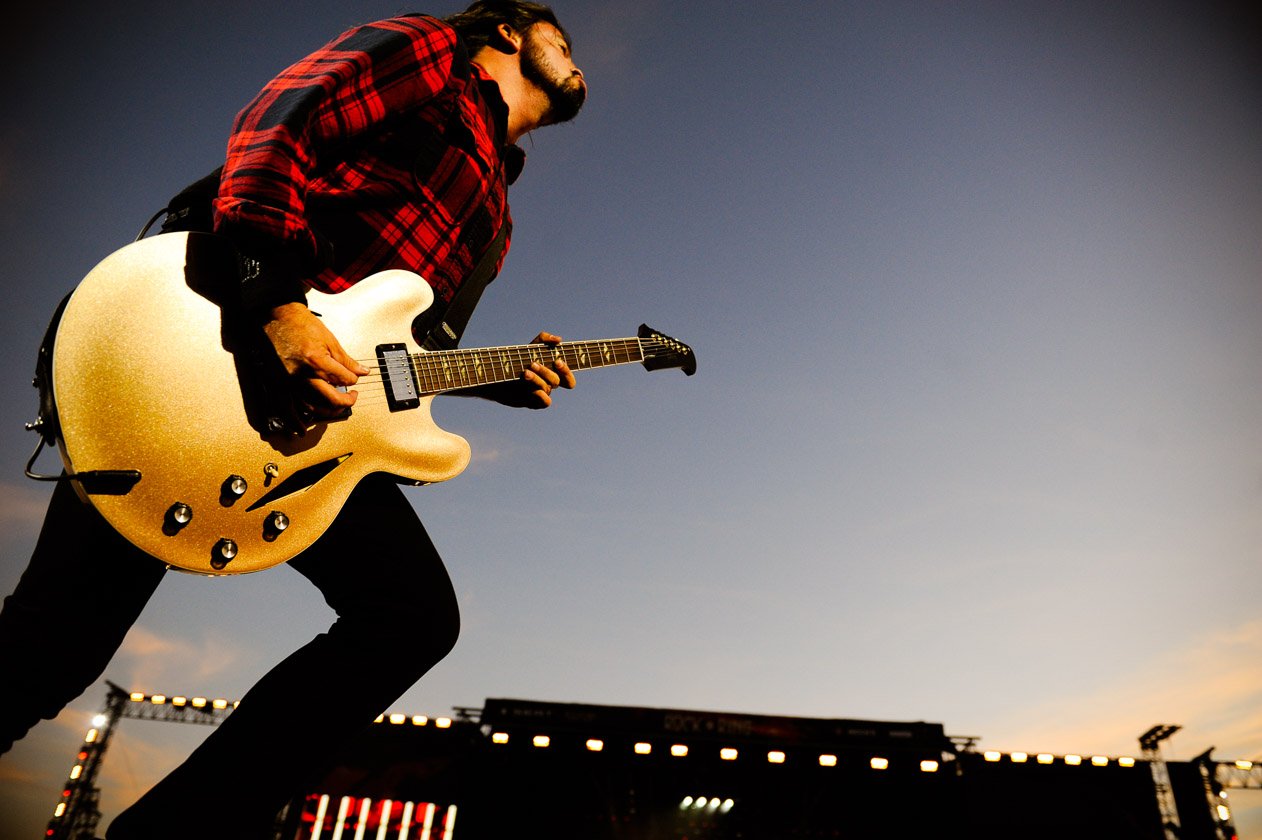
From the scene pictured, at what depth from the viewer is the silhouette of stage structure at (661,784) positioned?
632 inches

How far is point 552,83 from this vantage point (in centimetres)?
286

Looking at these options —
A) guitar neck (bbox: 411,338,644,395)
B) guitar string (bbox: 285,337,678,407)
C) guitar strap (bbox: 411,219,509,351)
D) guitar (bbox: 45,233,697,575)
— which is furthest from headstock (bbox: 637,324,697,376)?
guitar (bbox: 45,233,697,575)

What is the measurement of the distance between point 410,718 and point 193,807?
17.7m

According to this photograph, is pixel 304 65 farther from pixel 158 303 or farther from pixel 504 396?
pixel 504 396

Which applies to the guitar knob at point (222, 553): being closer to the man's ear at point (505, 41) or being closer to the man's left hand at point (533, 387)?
the man's left hand at point (533, 387)

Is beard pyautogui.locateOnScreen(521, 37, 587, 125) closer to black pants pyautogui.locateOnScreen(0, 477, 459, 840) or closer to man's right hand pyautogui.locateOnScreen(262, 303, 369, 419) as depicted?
man's right hand pyautogui.locateOnScreen(262, 303, 369, 419)

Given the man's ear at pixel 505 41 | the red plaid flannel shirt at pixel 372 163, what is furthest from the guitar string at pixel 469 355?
the man's ear at pixel 505 41

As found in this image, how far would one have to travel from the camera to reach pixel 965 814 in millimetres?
16469

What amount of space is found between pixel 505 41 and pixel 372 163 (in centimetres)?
110

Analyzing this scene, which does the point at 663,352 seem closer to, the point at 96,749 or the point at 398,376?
the point at 398,376

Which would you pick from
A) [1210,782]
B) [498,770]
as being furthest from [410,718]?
[1210,782]

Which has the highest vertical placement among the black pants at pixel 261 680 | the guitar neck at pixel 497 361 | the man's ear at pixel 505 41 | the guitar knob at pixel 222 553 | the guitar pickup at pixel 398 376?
the man's ear at pixel 505 41

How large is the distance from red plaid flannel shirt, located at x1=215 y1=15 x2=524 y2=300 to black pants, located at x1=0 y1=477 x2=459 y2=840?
72 cm

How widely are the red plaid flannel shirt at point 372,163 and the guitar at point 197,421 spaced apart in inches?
→ 6.4
